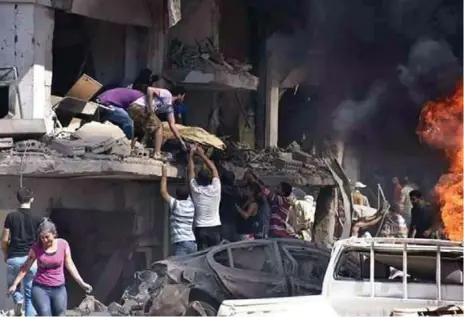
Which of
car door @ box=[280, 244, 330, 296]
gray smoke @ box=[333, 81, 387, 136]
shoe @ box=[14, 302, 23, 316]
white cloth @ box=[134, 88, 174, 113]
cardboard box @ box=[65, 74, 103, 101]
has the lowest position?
shoe @ box=[14, 302, 23, 316]

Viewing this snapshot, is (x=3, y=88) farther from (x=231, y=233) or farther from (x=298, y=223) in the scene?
(x=298, y=223)

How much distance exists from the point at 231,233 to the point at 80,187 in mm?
2306

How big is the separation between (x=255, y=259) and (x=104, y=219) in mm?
3940

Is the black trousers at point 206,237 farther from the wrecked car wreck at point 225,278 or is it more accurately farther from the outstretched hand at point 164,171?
the wrecked car wreck at point 225,278

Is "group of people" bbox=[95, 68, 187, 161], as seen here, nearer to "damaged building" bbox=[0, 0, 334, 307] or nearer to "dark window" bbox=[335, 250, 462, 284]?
"damaged building" bbox=[0, 0, 334, 307]

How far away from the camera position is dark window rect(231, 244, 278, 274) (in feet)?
40.7

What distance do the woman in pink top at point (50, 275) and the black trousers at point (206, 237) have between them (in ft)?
12.6

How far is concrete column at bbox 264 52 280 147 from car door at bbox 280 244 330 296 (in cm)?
1140

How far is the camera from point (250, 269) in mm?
12391

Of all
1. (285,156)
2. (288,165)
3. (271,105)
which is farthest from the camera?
(271,105)

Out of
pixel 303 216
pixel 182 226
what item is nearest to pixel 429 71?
pixel 303 216

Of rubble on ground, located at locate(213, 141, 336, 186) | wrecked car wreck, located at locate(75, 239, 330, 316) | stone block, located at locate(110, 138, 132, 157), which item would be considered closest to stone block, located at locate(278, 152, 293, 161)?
rubble on ground, located at locate(213, 141, 336, 186)

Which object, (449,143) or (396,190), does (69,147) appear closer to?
(449,143)

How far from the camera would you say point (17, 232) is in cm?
1188
